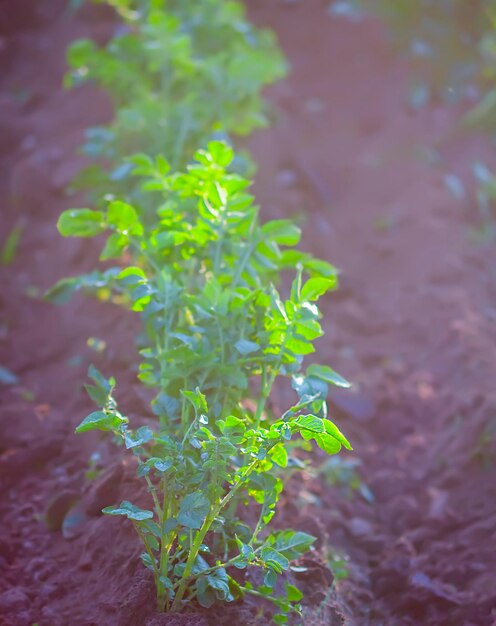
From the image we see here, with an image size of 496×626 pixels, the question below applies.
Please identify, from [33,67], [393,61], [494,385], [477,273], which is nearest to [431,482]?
[494,385]

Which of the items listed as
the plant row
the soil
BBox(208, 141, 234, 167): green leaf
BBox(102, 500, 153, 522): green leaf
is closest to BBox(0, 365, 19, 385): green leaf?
the soil

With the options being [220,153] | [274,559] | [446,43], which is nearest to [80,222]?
[220,153]

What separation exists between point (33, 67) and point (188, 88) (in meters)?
1.89

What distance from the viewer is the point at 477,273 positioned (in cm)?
404

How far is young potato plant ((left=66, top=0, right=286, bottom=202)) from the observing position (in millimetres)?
3428

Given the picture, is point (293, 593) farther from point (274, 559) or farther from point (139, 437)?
point (139, 437)

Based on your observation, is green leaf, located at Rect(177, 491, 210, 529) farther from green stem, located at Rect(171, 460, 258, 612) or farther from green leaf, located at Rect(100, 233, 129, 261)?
green leaf, located at Rect(100, 233, 129, 261)

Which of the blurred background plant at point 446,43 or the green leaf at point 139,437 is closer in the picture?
the green leaf at point 139,437

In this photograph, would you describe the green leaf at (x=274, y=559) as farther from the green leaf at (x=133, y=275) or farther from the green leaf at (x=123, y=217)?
the green leaf at (x=123, y=217)

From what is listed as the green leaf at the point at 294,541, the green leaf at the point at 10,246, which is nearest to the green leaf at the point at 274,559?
the green leaf at the point at 294,541

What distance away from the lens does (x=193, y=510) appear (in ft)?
6.32

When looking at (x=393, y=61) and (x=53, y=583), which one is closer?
(x=53, y=583)

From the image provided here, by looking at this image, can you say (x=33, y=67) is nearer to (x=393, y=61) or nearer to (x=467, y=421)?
(x=393, y=61)

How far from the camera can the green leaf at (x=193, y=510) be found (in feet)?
6.24
